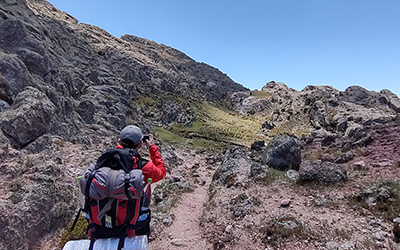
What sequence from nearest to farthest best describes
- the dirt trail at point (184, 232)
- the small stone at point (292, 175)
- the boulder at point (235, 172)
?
1. the dirt trail at point (184, 232)
2. the small stone at point (292, 175)
3. the boulder at point (235, 172)

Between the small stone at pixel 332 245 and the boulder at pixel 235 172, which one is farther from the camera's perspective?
the boulder at pixel 235 172

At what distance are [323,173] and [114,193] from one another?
12559mm

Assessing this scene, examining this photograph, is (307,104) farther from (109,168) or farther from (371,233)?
(109,168)

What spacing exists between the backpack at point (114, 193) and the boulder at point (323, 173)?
11.6 m

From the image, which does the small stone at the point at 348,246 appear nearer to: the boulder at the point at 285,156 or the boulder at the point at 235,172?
the boulder at the point at 235,172

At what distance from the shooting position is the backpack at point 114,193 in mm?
3730

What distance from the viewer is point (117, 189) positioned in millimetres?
3680

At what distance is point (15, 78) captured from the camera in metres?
16.6

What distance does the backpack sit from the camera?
3.73m

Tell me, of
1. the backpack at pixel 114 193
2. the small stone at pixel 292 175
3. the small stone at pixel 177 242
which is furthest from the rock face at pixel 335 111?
the backpack at pixel 114 193

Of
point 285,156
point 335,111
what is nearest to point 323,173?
point 285,156

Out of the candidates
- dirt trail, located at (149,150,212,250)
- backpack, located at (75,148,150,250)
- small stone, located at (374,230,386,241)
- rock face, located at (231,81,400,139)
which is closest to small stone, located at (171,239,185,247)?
dirt trail, located at (149,150,212,250)

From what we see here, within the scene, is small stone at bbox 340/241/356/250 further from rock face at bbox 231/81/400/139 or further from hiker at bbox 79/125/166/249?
rock face at bbox 231/81/400/139

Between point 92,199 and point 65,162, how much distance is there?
42.4 ft
